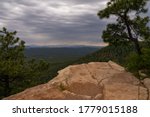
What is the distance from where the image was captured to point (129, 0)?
25188 millimetres

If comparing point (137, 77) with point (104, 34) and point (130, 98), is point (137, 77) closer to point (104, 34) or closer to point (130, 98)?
point (130, 98)

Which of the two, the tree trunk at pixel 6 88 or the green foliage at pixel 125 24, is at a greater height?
the green foliage at pixel 125 24

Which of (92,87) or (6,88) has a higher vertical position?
(92,87)

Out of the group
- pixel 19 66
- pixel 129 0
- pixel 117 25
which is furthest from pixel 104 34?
pixel 19 66

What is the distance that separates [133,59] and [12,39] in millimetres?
21763

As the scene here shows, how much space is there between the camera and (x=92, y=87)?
67.4ft

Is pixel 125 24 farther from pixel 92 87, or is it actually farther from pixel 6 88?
pixel 6 88

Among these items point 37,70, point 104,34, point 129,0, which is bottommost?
point 37,70

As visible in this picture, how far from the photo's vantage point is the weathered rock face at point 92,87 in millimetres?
19297

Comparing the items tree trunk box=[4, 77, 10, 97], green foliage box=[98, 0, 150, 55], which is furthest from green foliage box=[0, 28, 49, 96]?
green foliage box=[98, 0, 150, 55]

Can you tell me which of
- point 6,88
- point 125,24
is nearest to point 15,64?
point 6,88

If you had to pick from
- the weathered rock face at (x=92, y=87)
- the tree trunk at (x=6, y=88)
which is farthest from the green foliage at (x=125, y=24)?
the tree trunk at (x=6, y=88)

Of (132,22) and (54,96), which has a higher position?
(132,22)

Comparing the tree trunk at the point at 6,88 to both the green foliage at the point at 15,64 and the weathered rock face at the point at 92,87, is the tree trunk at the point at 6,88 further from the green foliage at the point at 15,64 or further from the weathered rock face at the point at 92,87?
the weathered rock face at the point at 92,87
